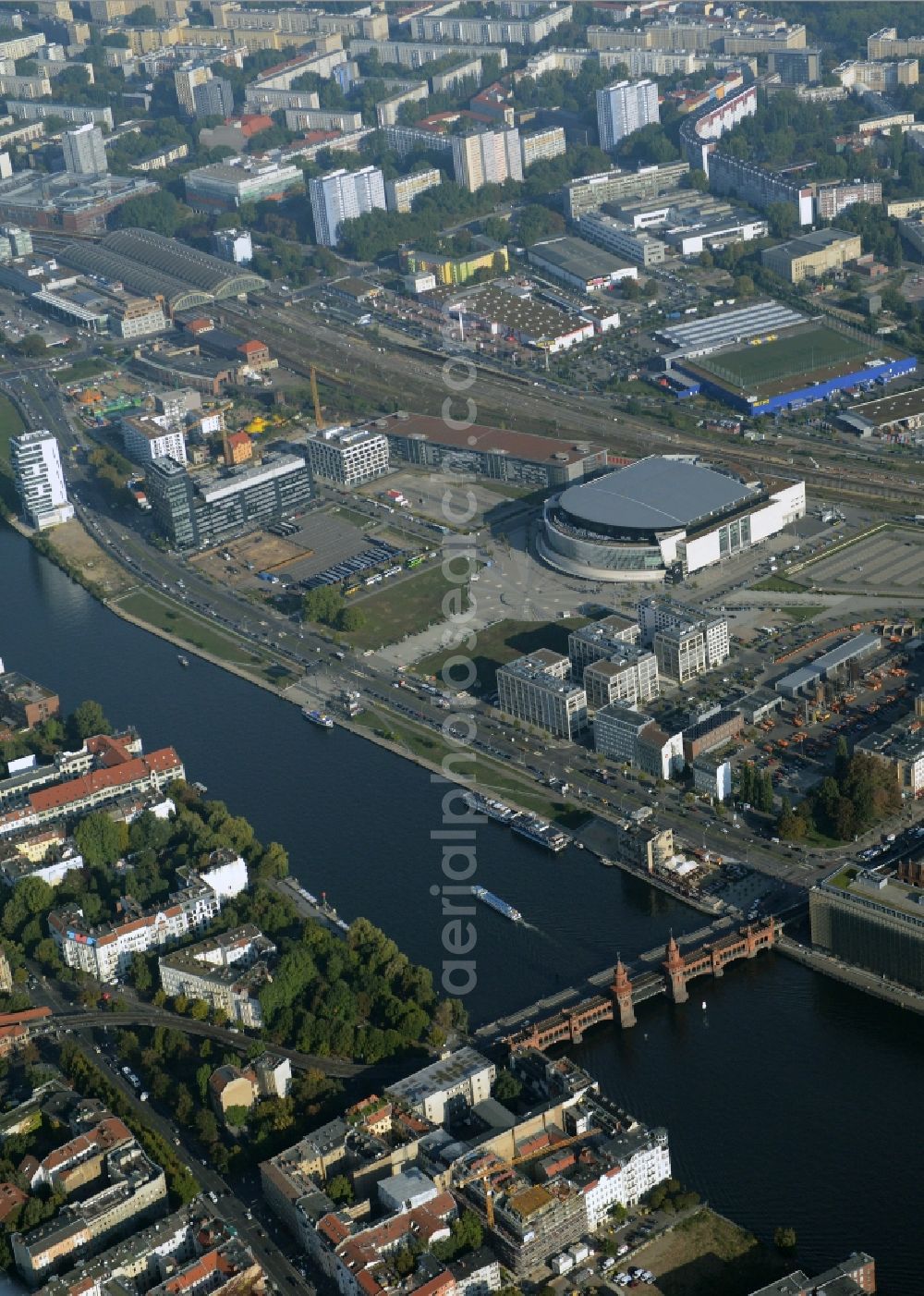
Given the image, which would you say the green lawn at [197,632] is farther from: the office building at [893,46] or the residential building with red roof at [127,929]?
the office building at [893,46]

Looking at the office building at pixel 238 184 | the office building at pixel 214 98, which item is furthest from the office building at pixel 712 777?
the office building at pixel 214 98

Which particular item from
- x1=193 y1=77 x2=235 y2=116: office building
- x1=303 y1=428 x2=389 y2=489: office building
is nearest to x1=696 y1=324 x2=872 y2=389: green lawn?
x1=303 y1=428 x2=389 y2=489: office building

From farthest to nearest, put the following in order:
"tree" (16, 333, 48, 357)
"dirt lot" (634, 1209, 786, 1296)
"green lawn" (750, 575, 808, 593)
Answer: "tree" (16, 333, 48, 357) → "green lawn" (750, 575, 808, 593) → "dirt lot" (634, 1209, 786, 1296)

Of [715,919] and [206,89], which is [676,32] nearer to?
[206,89]

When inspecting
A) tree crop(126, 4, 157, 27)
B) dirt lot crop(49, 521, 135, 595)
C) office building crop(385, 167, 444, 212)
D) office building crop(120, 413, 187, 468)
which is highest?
tree crop(126, 4, 157, 27)

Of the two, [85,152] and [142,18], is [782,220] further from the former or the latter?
[142,18]

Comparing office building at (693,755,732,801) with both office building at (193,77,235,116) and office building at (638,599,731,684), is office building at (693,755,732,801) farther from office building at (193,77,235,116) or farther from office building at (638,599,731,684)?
office building at (193,77,235,116)
